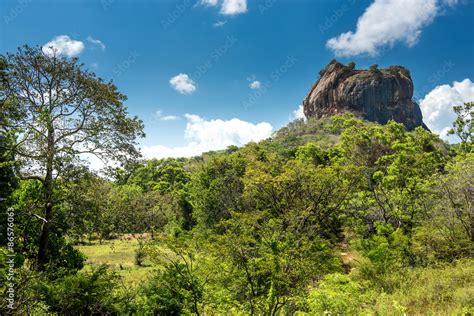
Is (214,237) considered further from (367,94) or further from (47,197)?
(367,94)

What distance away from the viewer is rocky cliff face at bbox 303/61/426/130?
312ft

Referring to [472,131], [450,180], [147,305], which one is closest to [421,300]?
[450,180]

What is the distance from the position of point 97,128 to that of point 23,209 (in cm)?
336

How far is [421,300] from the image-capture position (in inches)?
336

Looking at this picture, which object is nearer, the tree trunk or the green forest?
the green forest

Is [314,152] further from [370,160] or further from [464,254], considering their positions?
[464,254]

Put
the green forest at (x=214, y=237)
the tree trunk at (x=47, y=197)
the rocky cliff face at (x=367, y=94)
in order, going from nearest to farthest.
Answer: the green forest at (x=214, y=237)
the tree trunk at (x=47, y=197)
the rocky cliff face at (x=367, y=94)

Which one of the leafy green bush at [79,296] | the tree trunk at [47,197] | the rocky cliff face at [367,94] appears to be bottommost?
the leafy green bush at [79,296]

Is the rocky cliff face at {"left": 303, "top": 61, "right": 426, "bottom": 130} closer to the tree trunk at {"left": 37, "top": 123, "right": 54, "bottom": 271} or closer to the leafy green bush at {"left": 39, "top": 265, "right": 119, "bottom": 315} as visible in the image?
the tree trunk at {"left": 37, "top": 123, "right": 54, "bottom": 271}

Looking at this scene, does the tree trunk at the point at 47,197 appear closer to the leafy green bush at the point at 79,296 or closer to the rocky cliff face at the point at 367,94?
the leafy green bush at the point at 79,296

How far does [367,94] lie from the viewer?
94.6m

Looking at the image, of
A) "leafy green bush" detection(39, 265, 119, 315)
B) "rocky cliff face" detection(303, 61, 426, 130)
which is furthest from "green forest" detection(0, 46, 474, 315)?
"rocky cliff face" detection(303, 61, 426, 130)

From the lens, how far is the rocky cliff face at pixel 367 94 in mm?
95062

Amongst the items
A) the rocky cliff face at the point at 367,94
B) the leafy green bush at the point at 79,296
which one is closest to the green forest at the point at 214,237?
the leafy green bush at the point at 79,296
